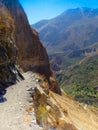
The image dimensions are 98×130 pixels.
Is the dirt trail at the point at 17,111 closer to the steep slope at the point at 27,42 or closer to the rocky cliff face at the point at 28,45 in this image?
the rocky cliff face at the point at 28,45

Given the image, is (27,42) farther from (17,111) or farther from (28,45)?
(17,111)

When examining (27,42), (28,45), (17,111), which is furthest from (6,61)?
(27,42)

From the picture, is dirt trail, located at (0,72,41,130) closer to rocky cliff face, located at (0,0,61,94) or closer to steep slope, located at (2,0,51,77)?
rocky cliff face, located at (0,0,61,94)

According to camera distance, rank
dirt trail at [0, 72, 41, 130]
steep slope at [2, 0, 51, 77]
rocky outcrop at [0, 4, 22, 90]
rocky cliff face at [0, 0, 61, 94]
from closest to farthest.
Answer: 1. dirt trail at [0, 72, 41, 130]
2. rocky outcrop at [0, 4, 22, 90]
3. rocky cliff face at [0, 0, 61, 94]
4. steep slope at [2, 0, 51, 77]

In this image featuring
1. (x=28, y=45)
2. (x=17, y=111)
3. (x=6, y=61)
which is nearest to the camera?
(x=17, y=111)

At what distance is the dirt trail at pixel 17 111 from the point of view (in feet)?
44.7

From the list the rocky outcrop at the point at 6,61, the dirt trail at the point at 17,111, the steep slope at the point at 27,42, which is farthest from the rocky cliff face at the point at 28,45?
the dirt trail at the point at 17,111

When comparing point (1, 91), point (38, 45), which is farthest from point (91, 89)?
point (1, 91)

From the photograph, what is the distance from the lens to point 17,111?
15562mm

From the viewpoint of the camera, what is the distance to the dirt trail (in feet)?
44.7

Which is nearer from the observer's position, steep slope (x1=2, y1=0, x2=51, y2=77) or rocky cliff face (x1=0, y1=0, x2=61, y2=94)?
rocky cliff face (x1=0, y1=0, x2=61, y2=94)

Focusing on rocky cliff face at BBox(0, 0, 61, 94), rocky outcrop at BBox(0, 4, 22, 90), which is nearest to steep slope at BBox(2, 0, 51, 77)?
rocky cliff face at BBox(0, 0, 61, 94)

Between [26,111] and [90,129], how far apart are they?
15397 mm

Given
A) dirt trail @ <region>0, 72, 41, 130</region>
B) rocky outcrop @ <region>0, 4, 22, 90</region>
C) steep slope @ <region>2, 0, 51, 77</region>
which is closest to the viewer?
A: dirt trail @ <region>0, 72, 41, 130</region>
